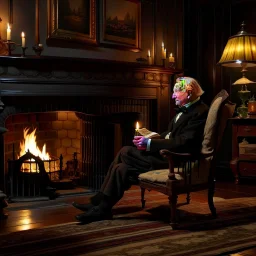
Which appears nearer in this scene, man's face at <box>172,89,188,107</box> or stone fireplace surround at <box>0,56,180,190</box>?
man's face at <box>172,89,188,107</box>

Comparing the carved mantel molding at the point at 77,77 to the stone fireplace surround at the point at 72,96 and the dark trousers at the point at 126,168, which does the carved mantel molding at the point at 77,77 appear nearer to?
the stone fireplace surround at the point at 72,96

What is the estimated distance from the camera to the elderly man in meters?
3.38

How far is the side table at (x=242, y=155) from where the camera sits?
16.9 ft

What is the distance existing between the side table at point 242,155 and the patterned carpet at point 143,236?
4.74 feet

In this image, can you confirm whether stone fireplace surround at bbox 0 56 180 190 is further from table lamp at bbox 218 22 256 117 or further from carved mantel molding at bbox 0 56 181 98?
table lamp at bbox 218 22 256 117

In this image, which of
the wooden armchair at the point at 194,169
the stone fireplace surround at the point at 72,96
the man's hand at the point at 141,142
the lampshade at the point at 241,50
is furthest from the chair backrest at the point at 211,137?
the lampshade at the point at 241,50

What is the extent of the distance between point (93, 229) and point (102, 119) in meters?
1.71

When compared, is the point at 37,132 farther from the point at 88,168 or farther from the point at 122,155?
the point at 122,155

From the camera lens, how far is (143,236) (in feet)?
10.1

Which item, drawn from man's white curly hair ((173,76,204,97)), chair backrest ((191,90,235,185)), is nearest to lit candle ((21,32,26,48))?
man's white curly hair ((173,76,204,97))

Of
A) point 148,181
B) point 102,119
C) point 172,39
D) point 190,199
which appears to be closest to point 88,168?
point 102,119

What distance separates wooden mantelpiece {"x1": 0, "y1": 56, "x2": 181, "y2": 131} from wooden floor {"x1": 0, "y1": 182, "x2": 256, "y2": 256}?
1019mm

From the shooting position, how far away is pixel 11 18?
13.6ft

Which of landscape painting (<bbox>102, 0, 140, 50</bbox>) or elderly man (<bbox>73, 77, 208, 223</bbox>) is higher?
landscape painting (<bbox>102, 0, 140, 50</bbox>)
